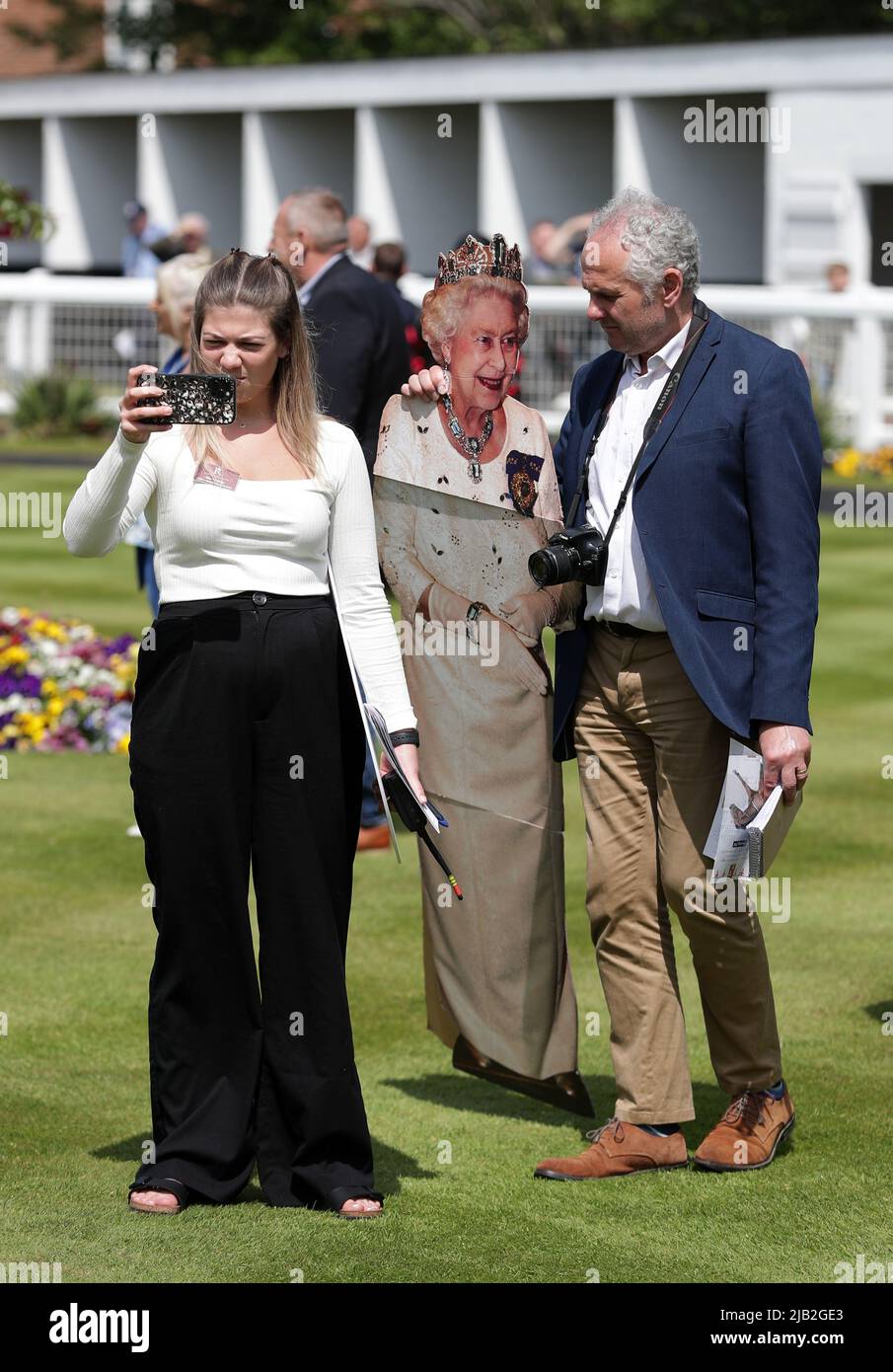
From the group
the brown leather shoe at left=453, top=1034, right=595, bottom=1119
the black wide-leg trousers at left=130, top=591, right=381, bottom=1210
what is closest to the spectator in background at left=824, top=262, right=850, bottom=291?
the brown leather shoe at left=453, top=1034, right=595, bottom=1119

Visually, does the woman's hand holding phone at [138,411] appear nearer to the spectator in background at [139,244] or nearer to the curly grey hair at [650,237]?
the curly grey hair at [650,237]

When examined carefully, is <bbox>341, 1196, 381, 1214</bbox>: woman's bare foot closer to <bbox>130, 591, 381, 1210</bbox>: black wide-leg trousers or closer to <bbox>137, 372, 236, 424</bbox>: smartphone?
<bbox>130, 591, 381, 1210</bbox>: black wide-leg trousers

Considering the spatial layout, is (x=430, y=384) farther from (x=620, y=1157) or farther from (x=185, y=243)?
(x=185, y=243)

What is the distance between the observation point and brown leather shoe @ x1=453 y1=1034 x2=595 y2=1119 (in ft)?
18.2

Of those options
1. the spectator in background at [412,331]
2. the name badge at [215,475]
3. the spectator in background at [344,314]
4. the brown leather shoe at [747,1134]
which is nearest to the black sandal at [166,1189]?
the brown leather shoe at [747,1134]

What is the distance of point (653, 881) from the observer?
17.4 ft

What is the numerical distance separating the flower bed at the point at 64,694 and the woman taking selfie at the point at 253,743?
19.2ft

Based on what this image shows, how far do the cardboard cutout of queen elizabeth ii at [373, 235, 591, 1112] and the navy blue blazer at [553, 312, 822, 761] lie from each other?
357 millimetres

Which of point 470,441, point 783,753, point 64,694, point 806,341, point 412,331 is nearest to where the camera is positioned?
point 783,753

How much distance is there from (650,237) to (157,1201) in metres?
2.46

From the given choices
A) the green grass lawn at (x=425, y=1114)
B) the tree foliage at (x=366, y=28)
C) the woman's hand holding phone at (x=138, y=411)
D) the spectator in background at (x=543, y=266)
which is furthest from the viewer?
the tree foliage at (x=366, y=28)

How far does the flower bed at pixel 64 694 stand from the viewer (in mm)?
10875

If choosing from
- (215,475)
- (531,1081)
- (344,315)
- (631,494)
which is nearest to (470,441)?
(631,494)
